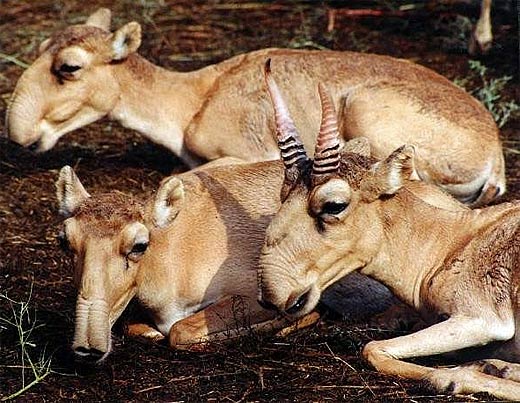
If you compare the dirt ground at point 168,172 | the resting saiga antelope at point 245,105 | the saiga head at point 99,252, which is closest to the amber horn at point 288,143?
the saiga head at point 99,252

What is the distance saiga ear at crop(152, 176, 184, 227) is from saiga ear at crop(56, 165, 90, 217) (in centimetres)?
53

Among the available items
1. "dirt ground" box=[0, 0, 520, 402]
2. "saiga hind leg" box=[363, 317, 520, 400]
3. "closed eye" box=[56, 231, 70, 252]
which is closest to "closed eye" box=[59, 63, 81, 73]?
"dirt ground" box=[0, 0, 520, 402]

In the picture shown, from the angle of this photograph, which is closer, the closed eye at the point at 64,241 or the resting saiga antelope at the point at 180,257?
the resting saiga antelope at the point at 180,257

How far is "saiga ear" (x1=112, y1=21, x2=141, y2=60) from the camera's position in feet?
43.9

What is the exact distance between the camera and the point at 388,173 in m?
9.05

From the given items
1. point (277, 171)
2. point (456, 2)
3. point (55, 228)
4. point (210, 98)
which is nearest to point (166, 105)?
point (210, 98)

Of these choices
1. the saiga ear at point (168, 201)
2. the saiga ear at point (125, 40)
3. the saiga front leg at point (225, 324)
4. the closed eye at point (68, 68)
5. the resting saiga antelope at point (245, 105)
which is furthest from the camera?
the saiga ear at point (125, 40)

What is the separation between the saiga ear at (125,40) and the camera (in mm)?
13377

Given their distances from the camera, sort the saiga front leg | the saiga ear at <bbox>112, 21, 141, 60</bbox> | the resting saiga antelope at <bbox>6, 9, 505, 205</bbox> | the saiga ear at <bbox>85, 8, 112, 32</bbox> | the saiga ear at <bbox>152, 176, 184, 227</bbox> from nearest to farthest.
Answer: the saiga ear at <bbox>152, 176, 184, 227</bbox> → the saiga front leg → the resting saiga antelope at <bbox>6, 9, 505, 205</bbox> → the saiga ear at <bbox>112, 21, 141, 60</bbox> → the saiga ear at <bbox>85, 8, 112, 32</bbox>

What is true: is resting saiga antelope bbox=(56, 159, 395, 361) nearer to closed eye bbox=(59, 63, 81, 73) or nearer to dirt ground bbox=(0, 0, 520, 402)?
dirt ground bbox=(0, 0, 520, 402)

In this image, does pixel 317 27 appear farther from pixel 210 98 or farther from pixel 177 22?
pixel 210 98

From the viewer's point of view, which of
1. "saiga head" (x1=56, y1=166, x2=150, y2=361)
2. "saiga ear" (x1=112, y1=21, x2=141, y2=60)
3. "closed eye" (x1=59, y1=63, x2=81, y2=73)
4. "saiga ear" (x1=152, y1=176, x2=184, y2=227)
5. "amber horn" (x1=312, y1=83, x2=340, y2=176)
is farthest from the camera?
"saiga ear" (x1=112, y1=21, x2=141, y2=60)

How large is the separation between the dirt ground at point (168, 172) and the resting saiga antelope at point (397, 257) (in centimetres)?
31

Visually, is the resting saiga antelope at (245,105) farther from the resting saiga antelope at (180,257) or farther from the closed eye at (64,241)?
the closed eye at (64,241)
